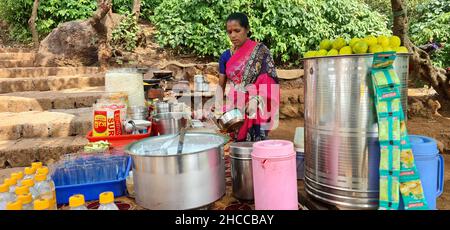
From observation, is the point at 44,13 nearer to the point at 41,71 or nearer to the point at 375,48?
the point at 41,71

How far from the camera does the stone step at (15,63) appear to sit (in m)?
6.73

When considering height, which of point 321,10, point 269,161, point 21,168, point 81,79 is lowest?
point 21,168

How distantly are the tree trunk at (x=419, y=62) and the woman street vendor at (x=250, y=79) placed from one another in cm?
279

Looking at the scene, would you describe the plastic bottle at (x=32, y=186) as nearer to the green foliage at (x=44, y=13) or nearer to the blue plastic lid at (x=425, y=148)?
the blue plastic lid at (x=425, y=148)

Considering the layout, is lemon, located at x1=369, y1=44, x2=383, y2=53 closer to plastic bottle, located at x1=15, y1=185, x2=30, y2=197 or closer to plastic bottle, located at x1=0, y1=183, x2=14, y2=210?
plastic bottle, located at x1=15, y1=185, x2=30, y2=197

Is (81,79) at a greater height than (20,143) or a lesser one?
greater

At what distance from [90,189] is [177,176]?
1.73 ft

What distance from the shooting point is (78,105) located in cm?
493

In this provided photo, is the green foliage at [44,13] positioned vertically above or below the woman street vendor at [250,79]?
above

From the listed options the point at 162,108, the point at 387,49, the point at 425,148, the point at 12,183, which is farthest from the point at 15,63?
the point at 425,148

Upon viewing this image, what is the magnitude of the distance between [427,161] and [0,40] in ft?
37.5

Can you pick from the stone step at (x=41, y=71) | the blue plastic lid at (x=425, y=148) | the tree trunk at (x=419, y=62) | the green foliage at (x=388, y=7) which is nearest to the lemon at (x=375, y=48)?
the blue plastic lid at (x=425, y=148)

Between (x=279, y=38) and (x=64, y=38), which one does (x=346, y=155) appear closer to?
(x=279, y=38)
